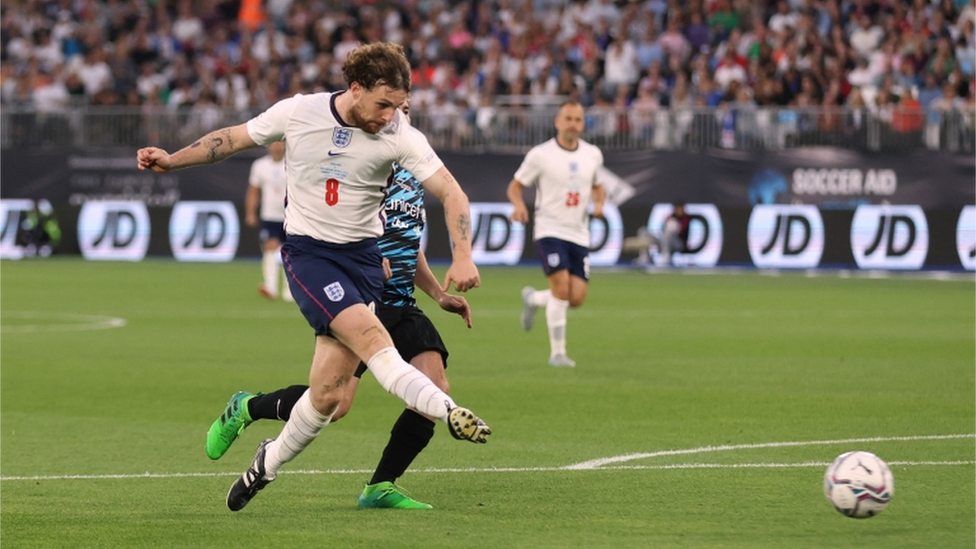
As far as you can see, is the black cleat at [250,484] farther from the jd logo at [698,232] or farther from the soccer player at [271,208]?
the jd logo at [698,232]

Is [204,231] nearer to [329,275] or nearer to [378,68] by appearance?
[329,275]

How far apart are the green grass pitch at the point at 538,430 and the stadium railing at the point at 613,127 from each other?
719cm

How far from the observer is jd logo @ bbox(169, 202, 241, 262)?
31625 mm

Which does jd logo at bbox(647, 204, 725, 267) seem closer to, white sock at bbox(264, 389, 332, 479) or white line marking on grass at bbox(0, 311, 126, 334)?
white line marking on grass at bbox(0, 311, 126, 334)

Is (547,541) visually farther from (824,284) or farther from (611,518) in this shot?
(824,284)

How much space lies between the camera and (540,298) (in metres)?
16.4

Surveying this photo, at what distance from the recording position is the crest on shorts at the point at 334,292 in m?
7.12

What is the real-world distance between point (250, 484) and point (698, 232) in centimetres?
2251

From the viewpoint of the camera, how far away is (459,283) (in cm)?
676

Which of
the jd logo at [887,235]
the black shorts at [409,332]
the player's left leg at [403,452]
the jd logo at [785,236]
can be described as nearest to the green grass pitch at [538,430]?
the player's left leg at [403,452]

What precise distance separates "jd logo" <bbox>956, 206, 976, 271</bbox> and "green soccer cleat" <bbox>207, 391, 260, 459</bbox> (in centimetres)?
2142

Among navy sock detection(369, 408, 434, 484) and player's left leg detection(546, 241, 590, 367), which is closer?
navy sock detection(369, 408, 434, 484)

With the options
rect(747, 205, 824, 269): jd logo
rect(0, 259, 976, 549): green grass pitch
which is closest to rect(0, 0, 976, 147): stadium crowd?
rect(747, 205, 824, 269): jd logo

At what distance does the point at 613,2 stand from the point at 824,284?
33.5ft
